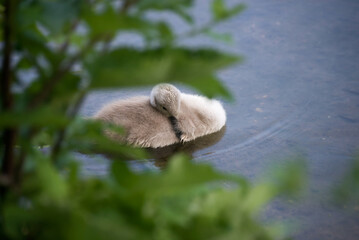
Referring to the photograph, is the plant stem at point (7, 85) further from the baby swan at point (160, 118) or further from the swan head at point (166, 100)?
the swan head at point (166, 100)

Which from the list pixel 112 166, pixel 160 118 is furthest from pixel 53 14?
pixel 160 118

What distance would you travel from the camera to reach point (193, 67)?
683 mm

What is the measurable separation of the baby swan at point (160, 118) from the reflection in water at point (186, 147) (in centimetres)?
3

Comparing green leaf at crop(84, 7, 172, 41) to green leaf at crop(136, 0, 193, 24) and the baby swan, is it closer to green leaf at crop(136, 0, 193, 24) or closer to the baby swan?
green leaf at crop(136, 0, 193, 24)

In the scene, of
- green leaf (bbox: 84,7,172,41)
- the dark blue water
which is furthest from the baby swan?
green leaf (bbox: 84,7,172,41)

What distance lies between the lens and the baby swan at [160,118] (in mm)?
3471

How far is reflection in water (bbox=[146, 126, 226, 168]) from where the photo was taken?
3.36 meters

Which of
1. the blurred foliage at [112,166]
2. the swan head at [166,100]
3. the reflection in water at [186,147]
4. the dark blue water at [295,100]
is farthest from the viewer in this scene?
the swan head at [166,100]

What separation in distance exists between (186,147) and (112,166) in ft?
9.08

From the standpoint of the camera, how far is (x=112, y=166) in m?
0.74

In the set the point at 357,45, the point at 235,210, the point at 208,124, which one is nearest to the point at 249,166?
the point at 208,124

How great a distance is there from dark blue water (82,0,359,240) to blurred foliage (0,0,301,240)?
1.64 meters

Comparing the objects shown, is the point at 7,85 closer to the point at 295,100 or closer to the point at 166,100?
the point at 166,100

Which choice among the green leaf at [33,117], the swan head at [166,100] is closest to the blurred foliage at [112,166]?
the green leaf at [33,117]
